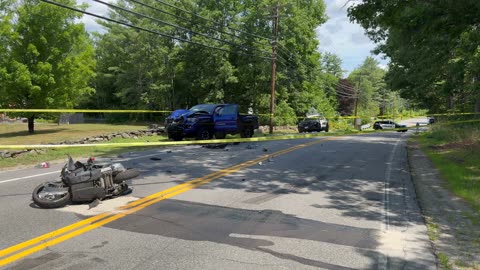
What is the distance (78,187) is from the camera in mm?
6750

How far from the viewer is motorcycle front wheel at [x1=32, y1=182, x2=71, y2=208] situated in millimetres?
6641

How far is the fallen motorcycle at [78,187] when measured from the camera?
6719 millimetres

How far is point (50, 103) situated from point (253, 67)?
19.5m

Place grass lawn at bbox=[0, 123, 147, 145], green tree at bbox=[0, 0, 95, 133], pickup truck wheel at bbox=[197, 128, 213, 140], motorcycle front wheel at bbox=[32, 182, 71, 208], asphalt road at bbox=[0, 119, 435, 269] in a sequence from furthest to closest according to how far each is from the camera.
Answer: green tree at bbox=[0, 0, 95, 133], grass lawn at bbox=[0, 123, 147, 145], pickup truck wheel at bbox=[197, 128, 213, 140], motorcycle front wheel at bbox=[32, 182, 71, 208], asphalt road at bbox=[0, 119, 435, 269]

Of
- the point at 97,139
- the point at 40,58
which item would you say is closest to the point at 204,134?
the point at 97,139

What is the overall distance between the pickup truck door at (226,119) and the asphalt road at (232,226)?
9.41m

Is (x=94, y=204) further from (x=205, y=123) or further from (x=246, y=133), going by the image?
(x=246, y=133)

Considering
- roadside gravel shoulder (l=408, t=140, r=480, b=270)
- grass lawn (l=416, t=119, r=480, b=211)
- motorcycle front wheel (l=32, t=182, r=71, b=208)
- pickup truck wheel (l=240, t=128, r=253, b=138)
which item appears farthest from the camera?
pickup truck wheel (l=240, t=128, r=253, b=138)

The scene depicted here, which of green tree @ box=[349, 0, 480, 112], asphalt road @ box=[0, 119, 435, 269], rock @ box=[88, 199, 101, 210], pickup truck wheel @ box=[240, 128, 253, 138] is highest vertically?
green tree @ box=[349, 0, 480, 112]

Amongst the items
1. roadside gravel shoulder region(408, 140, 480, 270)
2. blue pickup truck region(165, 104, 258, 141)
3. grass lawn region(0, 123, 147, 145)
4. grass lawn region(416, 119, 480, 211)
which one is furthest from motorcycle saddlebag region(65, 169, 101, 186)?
grass lawn region(0, 123, 147, 145)

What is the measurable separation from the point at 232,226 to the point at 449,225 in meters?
3.52

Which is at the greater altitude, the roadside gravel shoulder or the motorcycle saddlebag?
the motorcycle saddlebag

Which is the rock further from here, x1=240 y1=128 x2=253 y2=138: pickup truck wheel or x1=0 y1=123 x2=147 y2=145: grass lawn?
x1=240 y1=128 x2=253 y2=138: pickup truck wheel

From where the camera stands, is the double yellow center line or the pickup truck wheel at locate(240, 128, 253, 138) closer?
the double yellow center line
